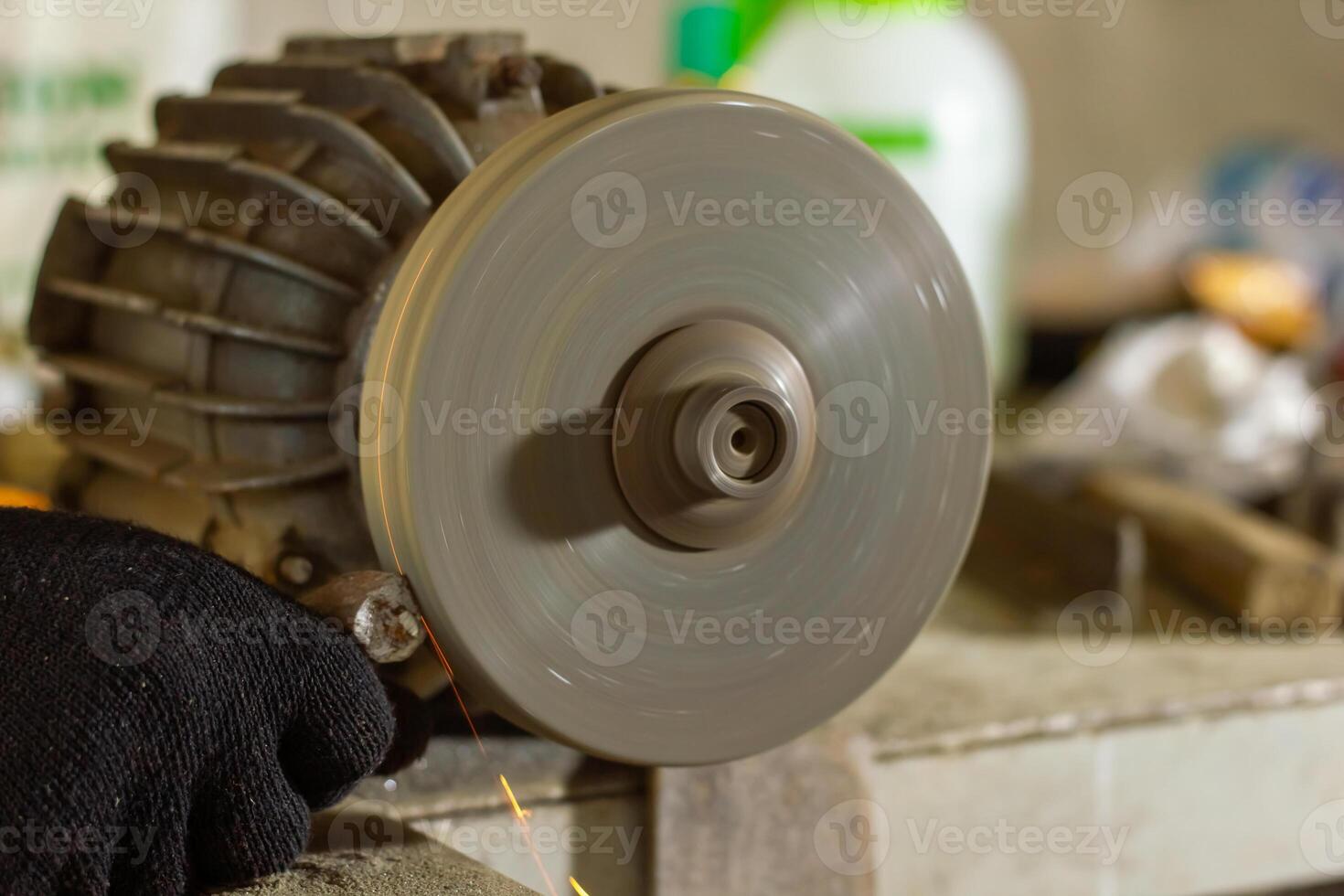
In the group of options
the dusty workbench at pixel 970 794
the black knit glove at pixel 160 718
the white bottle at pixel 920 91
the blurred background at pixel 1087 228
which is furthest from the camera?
the white bottle at pixel 920 91

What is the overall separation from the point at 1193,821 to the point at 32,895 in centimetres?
90

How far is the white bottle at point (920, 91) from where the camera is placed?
1904 millimetres

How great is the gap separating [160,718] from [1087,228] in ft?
9.10

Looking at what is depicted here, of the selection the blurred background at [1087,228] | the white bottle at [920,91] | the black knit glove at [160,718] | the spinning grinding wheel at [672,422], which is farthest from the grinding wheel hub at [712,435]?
the white bottle at [920,91]

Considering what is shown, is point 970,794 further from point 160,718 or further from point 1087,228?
point 1087,228

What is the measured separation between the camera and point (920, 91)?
1.91 metres

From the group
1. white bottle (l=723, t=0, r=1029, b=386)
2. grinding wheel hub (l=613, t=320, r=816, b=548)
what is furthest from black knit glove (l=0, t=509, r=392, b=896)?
white bottle (l=723, t=0, r=1029, b=386)

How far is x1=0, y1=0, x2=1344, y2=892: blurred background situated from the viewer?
137 cm

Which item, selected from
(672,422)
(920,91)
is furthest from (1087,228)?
(672,422)

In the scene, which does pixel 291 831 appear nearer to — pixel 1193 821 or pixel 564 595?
pixel 564 595

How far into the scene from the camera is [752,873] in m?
0.89

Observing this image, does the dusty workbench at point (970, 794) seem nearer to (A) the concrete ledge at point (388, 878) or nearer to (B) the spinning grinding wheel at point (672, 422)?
(A) the concrete ledge at point (388, 878)

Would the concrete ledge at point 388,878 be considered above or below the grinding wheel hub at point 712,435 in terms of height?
below

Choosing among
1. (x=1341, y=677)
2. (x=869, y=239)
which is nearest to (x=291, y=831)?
(x=869, y=239)
